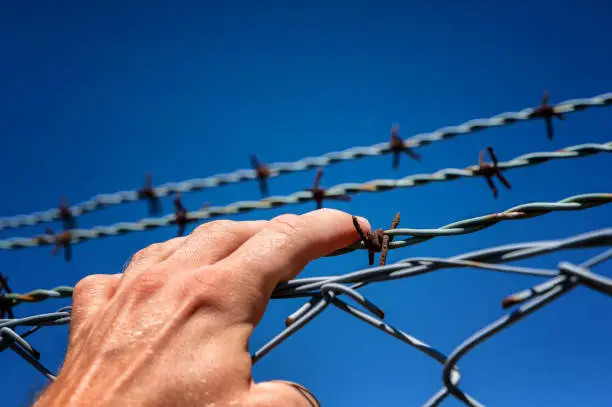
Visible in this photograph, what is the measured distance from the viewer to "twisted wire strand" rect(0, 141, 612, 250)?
1752 mm

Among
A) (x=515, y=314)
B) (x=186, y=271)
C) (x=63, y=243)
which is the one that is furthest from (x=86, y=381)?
(x=63, y=243)

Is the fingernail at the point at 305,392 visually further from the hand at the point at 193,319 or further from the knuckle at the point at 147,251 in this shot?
the knuckle at the point at 147,251

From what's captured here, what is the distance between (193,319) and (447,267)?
2.02 feet

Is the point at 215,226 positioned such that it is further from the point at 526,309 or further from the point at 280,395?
the point at 526,309

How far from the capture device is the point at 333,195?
235cm

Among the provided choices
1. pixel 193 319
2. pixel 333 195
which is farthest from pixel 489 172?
pixel 193 319

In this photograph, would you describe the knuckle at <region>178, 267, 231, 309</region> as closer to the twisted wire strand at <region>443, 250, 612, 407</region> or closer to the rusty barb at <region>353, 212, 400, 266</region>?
the rusty barb at <region>353, 212, 400, 266</region>

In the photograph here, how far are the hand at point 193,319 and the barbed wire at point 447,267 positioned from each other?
90mm

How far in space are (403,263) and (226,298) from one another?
436 mm

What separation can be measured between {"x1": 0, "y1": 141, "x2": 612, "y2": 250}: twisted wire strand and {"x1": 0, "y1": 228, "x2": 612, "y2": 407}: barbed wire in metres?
0.22

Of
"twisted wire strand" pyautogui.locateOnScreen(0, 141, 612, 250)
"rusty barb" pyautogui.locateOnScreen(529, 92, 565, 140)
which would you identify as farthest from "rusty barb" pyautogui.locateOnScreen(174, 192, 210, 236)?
"rusty barb" pyautogui.locateOnScreen(529, 92, 565, 140)

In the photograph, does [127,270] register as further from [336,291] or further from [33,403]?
[336,291]

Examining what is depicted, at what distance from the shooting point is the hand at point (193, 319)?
4.14 feet

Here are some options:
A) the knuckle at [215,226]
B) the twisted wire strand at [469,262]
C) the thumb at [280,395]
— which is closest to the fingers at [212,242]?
the knuckle at [215,226]
